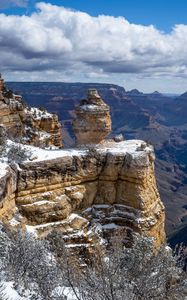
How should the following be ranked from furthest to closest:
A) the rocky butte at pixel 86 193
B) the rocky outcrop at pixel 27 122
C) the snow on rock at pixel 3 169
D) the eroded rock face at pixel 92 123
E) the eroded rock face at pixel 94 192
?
the rocky outcrop at pixel 27 122
the eroded rock face at pixel 92 123
the eroded rock face at pixel 94 192
the rocky butte at pixel 86 193
the snow on rock at pixel 3 169

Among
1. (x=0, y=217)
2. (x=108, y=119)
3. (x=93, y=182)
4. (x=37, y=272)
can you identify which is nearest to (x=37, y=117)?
(x=108, y=119)

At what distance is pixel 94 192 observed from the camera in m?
31.5

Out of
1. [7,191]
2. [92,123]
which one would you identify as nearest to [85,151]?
[92,123]

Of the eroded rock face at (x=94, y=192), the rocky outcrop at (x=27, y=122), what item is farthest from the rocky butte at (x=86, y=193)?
the rocky outcrop at (x=27, y=122)

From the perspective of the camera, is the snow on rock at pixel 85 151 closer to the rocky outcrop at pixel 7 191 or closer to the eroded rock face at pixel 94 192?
the eroded rock face at pixel 94 192

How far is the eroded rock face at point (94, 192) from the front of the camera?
1128 inches

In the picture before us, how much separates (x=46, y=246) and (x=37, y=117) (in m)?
28.6

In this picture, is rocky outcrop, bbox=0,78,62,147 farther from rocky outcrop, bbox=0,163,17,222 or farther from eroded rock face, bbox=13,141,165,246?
rocky outcrop, bbox=0,163,17,222

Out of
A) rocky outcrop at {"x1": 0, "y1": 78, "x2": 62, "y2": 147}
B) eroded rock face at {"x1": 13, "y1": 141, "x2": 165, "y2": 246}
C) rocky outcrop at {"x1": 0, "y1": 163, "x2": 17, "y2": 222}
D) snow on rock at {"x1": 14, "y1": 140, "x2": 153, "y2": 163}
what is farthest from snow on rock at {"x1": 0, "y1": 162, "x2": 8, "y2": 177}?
rocky outcrop at {"x1": 0, "y1": 78, "x2": 62, "y2": 147}

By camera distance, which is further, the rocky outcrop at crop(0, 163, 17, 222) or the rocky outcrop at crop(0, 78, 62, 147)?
the rocky outcrop at crop(0, 78, 62, 147)

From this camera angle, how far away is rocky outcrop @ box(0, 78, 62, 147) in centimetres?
4428

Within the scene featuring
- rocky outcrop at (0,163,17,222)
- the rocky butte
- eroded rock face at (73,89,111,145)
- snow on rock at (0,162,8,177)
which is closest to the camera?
rocky outcrop at (0,163,17,222)

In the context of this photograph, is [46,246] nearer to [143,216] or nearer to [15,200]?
[15,200]

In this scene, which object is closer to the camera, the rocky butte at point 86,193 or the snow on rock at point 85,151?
the rocky butte at point 86,193
